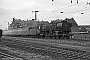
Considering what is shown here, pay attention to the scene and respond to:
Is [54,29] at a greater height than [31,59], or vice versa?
[54,29]

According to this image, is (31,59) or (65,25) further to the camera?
(65,25)

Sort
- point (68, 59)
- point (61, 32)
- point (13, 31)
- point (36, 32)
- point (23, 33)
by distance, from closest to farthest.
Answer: point (68, 59), point (61, 32), point (36, 32), point (23, 33), point (13, 31)

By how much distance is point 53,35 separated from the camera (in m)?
31.5

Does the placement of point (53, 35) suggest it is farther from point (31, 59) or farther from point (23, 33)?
point (31, 59)

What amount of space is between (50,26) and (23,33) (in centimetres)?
1139

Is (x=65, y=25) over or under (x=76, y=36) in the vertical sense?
over

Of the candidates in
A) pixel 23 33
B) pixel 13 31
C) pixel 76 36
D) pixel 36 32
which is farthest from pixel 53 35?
A: pixel 13 31

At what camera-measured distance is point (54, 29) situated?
1236 inches

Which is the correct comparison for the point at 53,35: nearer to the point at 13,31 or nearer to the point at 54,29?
the point at 54,29

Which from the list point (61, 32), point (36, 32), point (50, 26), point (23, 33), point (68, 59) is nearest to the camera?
point (68, 59)

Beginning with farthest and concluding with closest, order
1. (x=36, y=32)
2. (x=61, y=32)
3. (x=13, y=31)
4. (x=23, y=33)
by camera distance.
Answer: (x=13, y=31)
(x=23, y=33)
(x=36, y=32)
(x=61, y=32)

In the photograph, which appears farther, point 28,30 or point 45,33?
point 28,30

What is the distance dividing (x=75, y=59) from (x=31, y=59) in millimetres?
2631

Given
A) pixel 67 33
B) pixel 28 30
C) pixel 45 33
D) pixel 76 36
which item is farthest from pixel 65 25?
pixel 28 30
